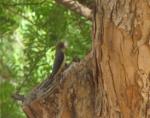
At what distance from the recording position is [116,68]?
1.12 m

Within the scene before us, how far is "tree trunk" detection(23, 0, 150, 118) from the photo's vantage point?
3.56ft

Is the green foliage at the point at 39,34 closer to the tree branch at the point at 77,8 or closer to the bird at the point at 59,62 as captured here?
the tree branch at the point at 77,8

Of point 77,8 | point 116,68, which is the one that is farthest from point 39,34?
point 116,68

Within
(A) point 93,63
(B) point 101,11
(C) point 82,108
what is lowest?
(C) point 82,108

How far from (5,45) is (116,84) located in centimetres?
163

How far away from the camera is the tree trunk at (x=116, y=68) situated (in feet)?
3.56

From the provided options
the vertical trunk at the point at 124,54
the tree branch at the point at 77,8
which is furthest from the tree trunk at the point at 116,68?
the tree branch at the point at 77,8

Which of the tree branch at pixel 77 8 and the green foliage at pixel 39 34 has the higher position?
the tree branch at pixel 77 8

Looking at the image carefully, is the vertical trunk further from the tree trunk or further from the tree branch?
the tree branch

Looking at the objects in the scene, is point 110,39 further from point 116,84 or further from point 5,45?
point 5,45

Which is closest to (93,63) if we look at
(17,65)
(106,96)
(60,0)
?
(106,96)

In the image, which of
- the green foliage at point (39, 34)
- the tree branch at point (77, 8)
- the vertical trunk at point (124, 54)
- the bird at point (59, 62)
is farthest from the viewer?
the green foliage at point (39, 34)

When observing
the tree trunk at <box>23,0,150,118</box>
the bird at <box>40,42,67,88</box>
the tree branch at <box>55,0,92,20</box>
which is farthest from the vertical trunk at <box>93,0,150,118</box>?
the tree branch at <box>55,0,92,20</box>

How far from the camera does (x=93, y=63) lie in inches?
47.1
